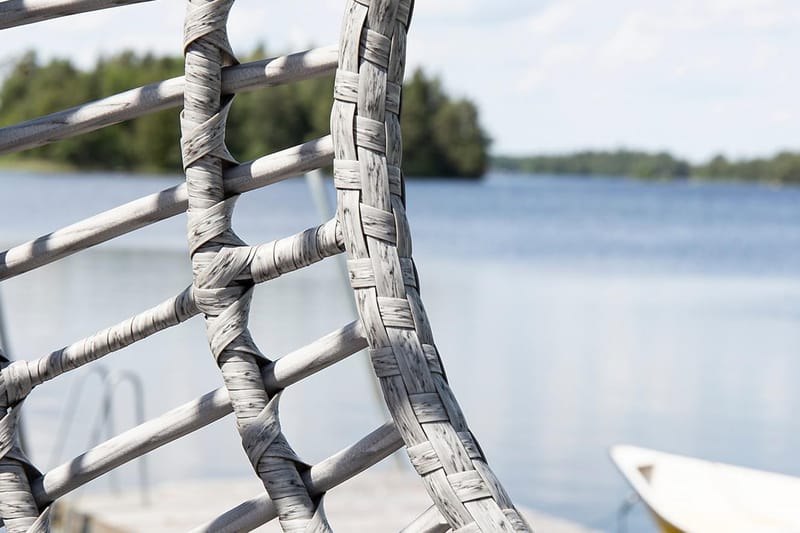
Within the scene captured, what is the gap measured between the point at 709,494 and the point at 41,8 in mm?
1508

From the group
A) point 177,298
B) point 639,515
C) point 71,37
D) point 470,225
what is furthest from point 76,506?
point 71,37

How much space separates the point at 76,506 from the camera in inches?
136

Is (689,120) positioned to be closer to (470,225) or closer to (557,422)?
(470,225)

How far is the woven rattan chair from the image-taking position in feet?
1.90

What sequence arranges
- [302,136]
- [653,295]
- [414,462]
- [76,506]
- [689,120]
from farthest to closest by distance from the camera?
[689,120] < [302,136] < [653,295] < [76,506] < [414,462]

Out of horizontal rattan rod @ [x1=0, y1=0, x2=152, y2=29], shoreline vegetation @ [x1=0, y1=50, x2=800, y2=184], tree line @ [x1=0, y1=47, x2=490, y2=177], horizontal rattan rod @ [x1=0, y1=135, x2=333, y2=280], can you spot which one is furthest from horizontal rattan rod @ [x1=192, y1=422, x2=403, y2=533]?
tree line @ [x1=0, y1=47, x2=490, y2=177]

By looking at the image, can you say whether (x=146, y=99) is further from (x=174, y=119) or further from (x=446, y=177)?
(x=446, y=177)

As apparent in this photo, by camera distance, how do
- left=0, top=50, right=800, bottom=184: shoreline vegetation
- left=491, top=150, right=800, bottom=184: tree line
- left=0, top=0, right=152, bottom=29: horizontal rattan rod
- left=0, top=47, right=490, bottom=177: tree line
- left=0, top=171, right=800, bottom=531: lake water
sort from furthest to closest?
left=491, top=150, right=800, bottom=184: tree line, left=0, top=50, right=800, bottom=184: shoreline vegetation, left=0, top=47, right=490, bottom=177: tree line, left=0, top=171, right=800, bottom=531: lake water, left=0, top=0, right=152, bottom=29: horizontal rattan rod

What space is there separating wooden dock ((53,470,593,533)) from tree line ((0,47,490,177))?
32.6 m

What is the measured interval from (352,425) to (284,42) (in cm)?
4214

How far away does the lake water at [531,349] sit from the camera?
5211 millimetres

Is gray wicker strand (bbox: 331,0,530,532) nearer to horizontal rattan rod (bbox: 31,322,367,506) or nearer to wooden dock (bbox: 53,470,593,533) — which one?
horizontal rattan rod (bbox: 31,322,367,506)

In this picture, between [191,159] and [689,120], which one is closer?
[191,159]

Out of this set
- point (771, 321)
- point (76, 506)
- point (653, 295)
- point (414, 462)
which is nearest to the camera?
point (414, 462)
